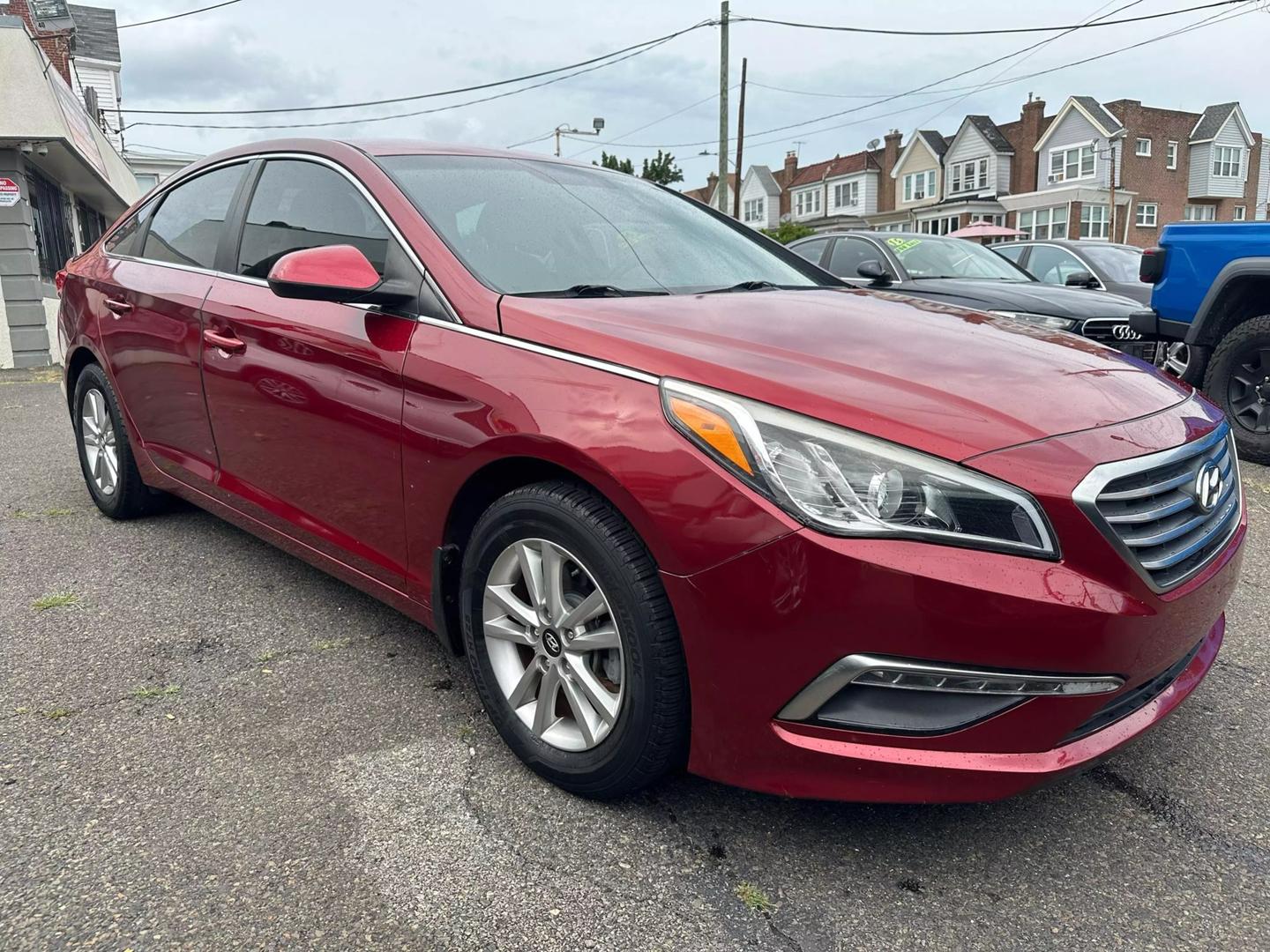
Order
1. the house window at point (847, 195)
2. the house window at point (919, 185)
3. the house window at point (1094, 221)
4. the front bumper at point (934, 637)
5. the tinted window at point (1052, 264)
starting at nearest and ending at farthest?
1. the front bumper at point (934, 637)
2. the tinted window at point (1052, 264)
3. the house window at point (1094, 221)
4. the house window at point (919, 185)
5. the house window at point (847, 195)

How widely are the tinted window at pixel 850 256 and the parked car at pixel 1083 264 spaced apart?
1868 mm

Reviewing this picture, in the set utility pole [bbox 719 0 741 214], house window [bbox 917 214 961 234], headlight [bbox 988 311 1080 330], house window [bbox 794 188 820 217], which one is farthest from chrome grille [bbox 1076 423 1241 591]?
house window [bbox 794 188 820 217]

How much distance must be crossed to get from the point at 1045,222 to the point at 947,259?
37069 mm

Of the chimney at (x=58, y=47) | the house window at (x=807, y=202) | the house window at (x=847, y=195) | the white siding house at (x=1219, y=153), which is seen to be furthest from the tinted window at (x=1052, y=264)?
the house window at (x=807, y=202)

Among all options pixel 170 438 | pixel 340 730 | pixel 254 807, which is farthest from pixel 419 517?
pixel 170 438

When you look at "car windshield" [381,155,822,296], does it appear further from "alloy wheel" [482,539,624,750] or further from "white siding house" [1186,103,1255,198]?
"white siding house" [1186,103,1255,198]

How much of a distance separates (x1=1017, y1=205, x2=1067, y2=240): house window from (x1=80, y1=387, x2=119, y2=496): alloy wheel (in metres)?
41.3

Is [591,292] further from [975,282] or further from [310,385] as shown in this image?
[975,282]

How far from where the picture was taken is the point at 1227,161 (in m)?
44.1

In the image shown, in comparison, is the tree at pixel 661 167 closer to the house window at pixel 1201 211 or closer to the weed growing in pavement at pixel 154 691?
the house window at pixel 1201 211

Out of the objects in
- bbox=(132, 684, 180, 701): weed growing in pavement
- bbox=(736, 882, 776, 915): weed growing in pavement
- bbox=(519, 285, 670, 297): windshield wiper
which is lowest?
bbox=(736, 882, 776, 915): weed growing in pavement

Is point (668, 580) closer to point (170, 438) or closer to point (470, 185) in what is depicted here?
point (470, 185)

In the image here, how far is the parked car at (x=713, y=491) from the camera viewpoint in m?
1.82

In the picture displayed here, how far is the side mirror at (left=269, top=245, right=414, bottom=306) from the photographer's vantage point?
2547 mm
